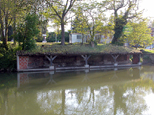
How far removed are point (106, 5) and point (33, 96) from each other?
59.7ft

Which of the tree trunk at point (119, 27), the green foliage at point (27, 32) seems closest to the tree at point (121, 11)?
the tree trunk at point (119, 27)

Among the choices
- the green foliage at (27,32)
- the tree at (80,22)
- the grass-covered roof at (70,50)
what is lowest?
the grass-covered roof at (70,50)

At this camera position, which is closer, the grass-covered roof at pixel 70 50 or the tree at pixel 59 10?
the grass-covered roof at pixel 70 50

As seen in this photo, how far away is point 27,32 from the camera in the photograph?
572 inches

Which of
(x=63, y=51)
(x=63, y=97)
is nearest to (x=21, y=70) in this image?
(x=63, y=51)

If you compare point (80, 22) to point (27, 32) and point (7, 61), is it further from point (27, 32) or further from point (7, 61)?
point (7, 61)

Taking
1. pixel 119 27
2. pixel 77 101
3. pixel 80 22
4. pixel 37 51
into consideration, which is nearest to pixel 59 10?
pixel 80 22

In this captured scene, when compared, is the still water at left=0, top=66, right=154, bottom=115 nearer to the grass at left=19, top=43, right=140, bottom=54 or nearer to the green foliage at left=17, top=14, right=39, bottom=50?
the grass at left=19, top=43, right=140, bottom=54

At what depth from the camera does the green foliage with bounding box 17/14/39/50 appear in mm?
14484

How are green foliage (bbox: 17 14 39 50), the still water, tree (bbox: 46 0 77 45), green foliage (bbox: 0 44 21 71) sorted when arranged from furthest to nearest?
tree (bbox: 46 0 77 45) → green foliage (bbox: 17 14 39 50) → green foliage (bbox: 0 44 21 71) → the still water

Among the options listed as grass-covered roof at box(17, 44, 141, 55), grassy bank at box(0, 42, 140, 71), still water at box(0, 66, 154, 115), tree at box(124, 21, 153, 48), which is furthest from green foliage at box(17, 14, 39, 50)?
tree at box(124, 21, 153, 48)

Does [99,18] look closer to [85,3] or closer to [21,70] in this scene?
[85,3]

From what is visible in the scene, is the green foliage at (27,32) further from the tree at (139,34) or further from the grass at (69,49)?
the tree at (139,34)

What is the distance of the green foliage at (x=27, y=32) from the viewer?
1448cm
